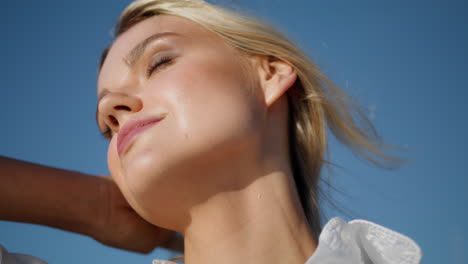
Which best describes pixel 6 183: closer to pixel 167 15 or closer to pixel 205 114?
pixel 205 114

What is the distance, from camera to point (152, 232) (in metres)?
2.59

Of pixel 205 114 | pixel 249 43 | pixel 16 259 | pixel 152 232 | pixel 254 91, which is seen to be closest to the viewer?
pixel 205 114

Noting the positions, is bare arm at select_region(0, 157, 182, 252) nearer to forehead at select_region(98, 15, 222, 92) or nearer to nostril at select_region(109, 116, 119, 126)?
nostril at select_region(109, 116, 119, 126)

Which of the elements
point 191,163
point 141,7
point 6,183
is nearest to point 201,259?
point 191,163

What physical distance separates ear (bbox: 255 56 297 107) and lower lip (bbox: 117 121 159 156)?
0.64m

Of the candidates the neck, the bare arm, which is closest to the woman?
the neck

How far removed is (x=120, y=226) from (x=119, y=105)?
0.69 m

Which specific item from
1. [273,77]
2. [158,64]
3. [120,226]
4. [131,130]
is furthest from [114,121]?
[273,77]

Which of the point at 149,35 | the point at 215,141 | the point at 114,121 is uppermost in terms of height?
the point at 149,35

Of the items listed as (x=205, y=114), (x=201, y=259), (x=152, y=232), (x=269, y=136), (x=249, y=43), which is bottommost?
(x=152, y=232)

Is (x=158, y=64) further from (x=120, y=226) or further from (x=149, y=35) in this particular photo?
(x=120, y=226)

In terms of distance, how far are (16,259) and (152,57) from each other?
1.15m

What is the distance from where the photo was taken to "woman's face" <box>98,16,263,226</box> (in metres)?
1.95

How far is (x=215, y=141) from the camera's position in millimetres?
1963
